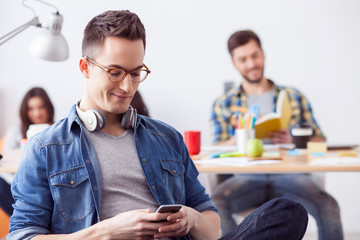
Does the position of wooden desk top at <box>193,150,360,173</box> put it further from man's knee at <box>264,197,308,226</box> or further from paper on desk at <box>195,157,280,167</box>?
man's knee at <box>264,197,308,226</box>

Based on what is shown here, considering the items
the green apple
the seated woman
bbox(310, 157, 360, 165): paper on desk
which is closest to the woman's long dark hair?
the seated woman

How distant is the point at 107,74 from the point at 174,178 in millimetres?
359

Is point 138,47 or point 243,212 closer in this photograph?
point 138,47

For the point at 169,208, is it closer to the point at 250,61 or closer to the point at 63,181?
the point at 63,181

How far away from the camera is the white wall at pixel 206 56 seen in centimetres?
365

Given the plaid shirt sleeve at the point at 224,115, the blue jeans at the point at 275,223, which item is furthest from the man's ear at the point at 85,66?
the plaid shirt sleeve at the point at 224,115

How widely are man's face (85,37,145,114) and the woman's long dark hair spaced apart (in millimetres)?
2494

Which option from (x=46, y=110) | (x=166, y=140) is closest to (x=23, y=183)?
(x=166, y=140)

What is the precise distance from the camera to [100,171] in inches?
46.5

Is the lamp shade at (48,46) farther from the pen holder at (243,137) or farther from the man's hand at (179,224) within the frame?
the man's hand at (179,224)

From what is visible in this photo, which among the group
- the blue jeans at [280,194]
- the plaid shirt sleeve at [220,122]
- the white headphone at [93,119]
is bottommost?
the blue jeans at [280,194]

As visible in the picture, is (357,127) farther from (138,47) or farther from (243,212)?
(138,47)

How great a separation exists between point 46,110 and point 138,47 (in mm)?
2658

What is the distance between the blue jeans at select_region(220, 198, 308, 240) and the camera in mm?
1159
